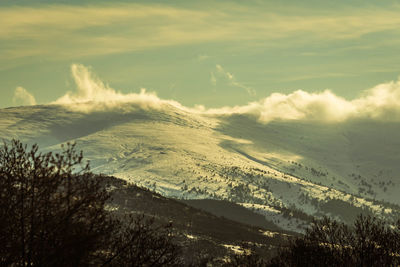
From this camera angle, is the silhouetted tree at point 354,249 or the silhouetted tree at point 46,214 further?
the silhouetted tree at point 354,249

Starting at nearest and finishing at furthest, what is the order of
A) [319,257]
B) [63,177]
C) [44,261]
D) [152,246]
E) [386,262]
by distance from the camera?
[44,261]
[63,177]
[152,246]
[386,262]
[319,257]

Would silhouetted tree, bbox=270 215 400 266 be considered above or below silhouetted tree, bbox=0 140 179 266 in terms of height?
above

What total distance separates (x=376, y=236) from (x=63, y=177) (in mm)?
51751

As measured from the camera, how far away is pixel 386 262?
81.6 meters

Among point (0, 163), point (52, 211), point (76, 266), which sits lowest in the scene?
point (76, 266)

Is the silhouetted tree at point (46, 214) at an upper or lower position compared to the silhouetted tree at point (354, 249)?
lower

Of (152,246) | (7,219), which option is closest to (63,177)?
(7,219)

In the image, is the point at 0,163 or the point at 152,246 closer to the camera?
the point at 0,163

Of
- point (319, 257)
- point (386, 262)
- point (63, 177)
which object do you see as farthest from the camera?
point (319, 257)

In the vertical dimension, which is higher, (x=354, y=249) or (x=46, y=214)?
(x=354, y=249)

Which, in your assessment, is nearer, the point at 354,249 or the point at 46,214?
the point at 46,214

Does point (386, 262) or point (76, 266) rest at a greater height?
point (386, 262)

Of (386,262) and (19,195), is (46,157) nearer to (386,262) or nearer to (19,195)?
(19,195)

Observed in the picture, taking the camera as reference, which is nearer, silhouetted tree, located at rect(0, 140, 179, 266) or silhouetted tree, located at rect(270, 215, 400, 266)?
silhouetted tree, located at rect(0, 140, 179, 266)
